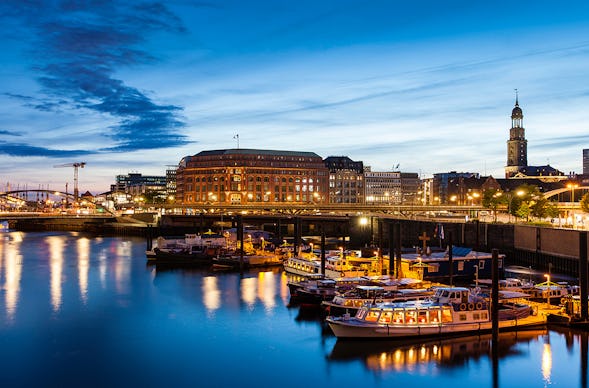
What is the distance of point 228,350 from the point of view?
33.2 m

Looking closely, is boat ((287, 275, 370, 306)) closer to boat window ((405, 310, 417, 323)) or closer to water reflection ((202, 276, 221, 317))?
water reflection ((202, 276, 221, 317))

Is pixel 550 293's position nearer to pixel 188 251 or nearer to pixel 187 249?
pixel 188 251

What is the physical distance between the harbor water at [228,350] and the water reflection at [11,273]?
31 cm

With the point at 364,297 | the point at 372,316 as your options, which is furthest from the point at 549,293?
the point at 372,316

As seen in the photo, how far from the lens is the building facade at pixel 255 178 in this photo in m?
169

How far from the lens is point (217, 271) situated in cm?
6294

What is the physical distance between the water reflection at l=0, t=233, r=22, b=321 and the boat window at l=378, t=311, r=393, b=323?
24.3 m

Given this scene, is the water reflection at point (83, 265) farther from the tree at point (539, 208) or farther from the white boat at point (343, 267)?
the tree at point (539, 208)

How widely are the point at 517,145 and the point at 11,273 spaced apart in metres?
166

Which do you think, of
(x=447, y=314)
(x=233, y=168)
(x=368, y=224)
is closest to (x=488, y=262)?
(x=447, y=314)

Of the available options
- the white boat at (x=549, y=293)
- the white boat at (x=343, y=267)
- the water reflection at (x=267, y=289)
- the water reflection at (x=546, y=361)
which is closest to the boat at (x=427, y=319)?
the water reflection at (x=546, y=361)

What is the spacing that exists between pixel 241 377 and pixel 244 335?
23.4 ft

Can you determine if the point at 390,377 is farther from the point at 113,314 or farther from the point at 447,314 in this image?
the point at 113,314

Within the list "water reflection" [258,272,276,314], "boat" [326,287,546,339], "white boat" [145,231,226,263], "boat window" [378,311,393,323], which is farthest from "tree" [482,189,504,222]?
"boat window" [378,311,393,323]
